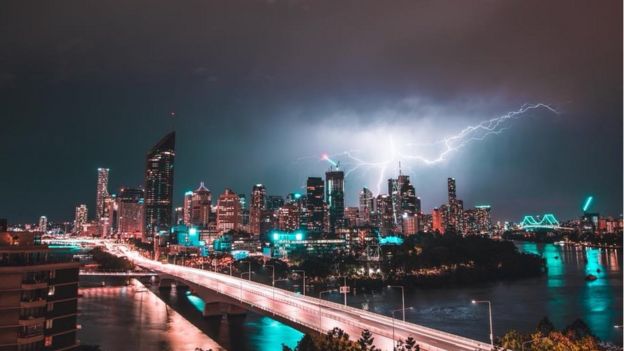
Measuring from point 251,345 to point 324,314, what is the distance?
8394mm

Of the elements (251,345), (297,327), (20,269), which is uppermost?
(20,269)

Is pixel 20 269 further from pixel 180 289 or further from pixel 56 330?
pixel 180 289

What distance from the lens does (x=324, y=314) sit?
27.7 m

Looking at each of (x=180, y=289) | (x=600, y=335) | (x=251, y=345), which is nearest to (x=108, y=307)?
(x=180, y=289)

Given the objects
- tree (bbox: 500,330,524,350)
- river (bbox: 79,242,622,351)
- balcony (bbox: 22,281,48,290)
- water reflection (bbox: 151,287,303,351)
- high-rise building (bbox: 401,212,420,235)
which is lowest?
water reflection (bbox: 151,287,303,351)

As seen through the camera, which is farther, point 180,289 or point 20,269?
point 180,289

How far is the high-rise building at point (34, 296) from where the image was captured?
18.8 meters

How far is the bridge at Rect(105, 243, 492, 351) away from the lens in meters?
20.8

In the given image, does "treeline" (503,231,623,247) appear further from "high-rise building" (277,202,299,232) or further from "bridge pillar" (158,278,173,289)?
"bridge pillar" (158,278,173,289)

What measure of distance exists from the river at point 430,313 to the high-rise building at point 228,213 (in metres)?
126

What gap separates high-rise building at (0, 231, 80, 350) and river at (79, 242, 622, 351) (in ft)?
40.8

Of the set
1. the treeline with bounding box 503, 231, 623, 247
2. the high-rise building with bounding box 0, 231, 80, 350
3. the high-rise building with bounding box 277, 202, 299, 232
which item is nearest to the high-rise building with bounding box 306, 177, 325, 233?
the high-rise building with bounding box 277, 202, 299, 232

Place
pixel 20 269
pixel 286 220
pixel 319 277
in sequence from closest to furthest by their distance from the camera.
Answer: pixel 20 269 < pixel 319 277 < pixel 286 220

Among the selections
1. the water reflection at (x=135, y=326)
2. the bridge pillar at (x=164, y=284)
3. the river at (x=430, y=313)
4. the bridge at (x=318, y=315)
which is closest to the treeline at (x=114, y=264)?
the bridge pillar at (x=164, y=284)
